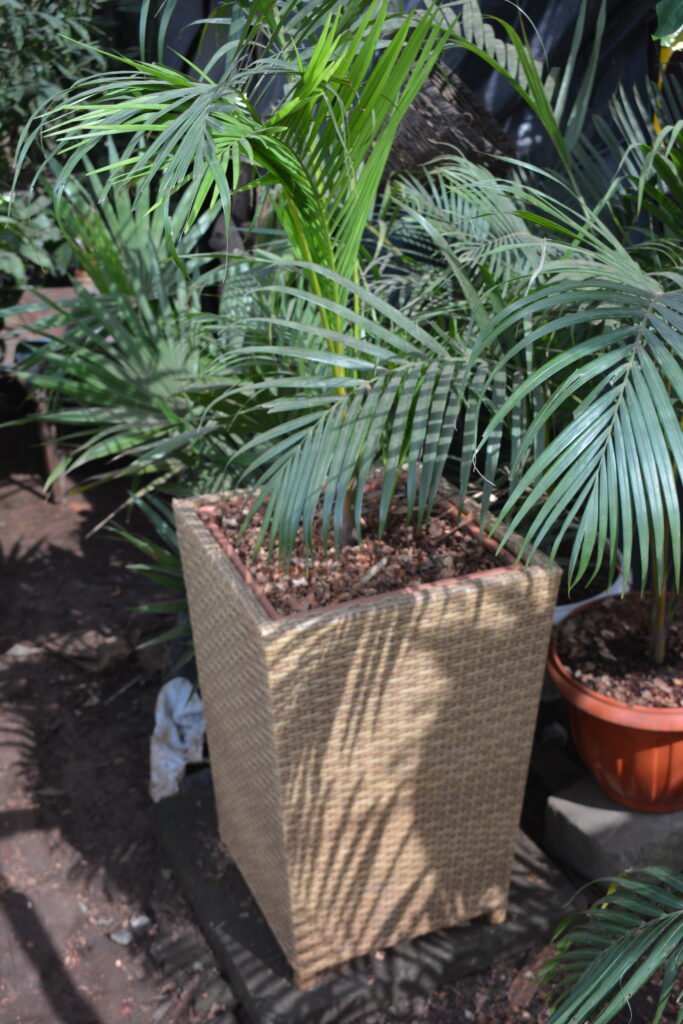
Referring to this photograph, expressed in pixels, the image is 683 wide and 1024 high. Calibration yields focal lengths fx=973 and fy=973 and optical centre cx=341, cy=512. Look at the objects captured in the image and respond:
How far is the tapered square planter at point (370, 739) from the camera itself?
132 cm

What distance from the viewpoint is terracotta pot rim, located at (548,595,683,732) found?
1.55 metres

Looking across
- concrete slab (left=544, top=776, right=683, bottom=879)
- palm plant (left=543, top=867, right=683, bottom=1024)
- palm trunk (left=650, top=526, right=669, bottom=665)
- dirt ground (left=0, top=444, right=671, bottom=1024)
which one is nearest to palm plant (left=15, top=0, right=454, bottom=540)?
palm trunk (left=650, top=526, right=669, bottom=665)

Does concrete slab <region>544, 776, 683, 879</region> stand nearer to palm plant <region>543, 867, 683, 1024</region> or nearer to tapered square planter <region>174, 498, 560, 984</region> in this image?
tapered square planter <region>174, 498, 560, 984</region>

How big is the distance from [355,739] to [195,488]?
2.66ft

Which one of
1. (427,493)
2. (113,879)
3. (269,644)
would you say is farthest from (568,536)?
(113,879)

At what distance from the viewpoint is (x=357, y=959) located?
1.63m

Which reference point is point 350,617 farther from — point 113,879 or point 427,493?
point 113,879

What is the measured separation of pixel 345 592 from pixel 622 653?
59 centimetres

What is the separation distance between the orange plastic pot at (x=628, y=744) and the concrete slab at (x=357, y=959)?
Result: 0.70 feet

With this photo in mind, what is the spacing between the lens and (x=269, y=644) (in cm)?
124

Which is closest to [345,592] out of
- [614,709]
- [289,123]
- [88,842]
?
[614,709]

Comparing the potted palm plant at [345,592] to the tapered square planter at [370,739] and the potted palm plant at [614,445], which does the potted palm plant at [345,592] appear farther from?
the potted palm plant at [614,445]

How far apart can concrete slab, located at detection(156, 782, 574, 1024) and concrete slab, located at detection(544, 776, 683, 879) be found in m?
0.07

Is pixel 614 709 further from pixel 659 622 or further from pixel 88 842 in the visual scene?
pixel 88 842
